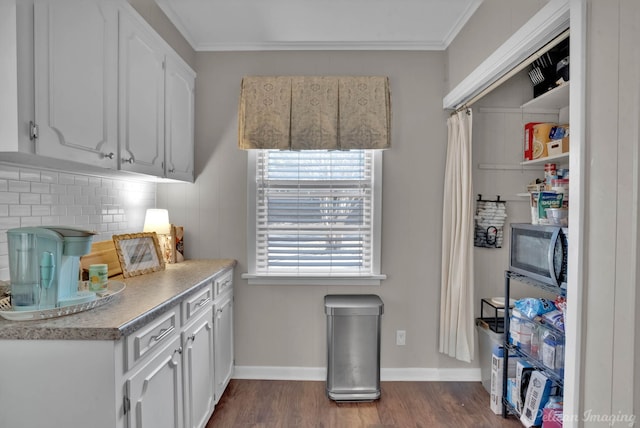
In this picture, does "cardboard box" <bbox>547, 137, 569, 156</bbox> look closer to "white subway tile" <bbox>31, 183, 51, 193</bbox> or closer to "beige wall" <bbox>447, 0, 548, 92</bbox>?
"beige wall" <bbox>447, 0, 548, 92</bbox>

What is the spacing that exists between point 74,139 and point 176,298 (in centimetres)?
79

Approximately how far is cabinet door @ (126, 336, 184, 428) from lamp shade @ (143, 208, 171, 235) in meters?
0.99

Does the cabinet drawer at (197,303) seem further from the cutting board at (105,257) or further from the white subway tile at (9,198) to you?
the white subway tile at (9,198)

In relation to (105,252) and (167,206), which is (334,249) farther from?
(105,252)

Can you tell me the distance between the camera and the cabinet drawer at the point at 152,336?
118 centimetres

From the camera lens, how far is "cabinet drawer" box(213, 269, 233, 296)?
2.16 metres

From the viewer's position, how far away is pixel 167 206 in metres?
2.61

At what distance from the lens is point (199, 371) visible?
5.96ft

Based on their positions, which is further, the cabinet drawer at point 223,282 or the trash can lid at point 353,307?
the trash can lid at point 353,307

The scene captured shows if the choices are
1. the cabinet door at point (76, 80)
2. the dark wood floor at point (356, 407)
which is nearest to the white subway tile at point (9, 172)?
the cabinet door at point (76, 80)

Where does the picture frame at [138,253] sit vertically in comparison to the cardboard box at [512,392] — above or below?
above

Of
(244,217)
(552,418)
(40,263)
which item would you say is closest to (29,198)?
(40,263)

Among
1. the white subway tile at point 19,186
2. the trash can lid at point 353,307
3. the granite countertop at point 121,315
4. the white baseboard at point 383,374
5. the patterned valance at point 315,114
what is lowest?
the white baseboard at point 383,374

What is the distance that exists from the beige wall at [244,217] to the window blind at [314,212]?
0.14 m
